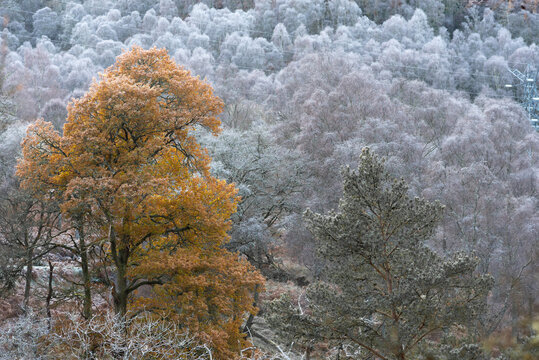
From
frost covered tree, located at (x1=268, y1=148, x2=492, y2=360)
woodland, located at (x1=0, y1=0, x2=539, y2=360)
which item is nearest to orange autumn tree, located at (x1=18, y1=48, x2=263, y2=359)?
woodland, located at (x1=0, y1=0, x2=539, y2=360)

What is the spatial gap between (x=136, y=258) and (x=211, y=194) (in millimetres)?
Answer: 2896

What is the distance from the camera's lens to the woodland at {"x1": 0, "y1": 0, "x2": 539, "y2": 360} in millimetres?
11258

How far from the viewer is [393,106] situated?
27828 mm

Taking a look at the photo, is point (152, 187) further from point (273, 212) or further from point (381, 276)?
point (273, 212)

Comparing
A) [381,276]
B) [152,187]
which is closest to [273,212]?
[152,187]

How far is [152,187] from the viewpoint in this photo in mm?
13688

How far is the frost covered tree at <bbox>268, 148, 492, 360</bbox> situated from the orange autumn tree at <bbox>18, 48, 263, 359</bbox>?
3.03m

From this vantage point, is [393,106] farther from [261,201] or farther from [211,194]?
[211,194]

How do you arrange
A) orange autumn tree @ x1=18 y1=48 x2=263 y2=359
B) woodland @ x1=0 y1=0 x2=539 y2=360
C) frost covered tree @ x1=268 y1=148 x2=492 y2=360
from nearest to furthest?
1. frost covered tree @ x1=268 y1=148 x2=492 y2=360
2. woodland @ x1=0 y1=0 x2=539 y2=360
3. orange autumn tree @ x1=18 y1=48 x2=263 y2=359

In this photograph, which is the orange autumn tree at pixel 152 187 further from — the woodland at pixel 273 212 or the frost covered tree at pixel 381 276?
the frost covered tree at pixel 381 276

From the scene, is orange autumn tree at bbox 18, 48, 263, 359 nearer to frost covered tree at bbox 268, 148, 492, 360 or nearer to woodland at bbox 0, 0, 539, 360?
woodland at bbox 0, 0, 539, 360

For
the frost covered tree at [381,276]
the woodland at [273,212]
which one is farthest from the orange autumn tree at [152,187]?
the frost covered tree at [381,276]

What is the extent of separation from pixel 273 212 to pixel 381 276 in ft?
46.8

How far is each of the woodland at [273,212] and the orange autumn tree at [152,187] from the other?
63mm
